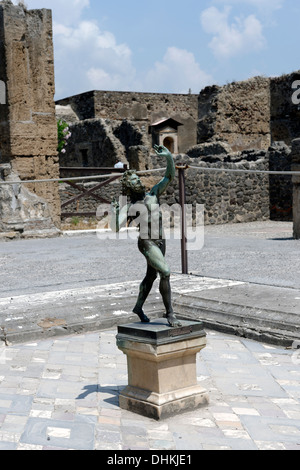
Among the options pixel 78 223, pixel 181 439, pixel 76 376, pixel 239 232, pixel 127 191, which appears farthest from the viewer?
pixel 78 223

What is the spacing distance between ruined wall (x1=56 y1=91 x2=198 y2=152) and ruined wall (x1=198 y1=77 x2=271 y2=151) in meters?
5.66

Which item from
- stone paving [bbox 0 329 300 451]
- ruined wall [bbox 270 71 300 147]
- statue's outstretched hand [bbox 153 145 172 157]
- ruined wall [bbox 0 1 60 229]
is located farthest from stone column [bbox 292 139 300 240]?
ruined wall [bbox 270 71 300 147]

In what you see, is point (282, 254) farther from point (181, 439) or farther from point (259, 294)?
point (181, 439)

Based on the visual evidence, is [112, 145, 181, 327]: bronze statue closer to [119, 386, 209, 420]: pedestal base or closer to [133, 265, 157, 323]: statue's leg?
[133, 265, 157, 323]: statue's leg

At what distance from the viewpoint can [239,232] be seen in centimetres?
1360

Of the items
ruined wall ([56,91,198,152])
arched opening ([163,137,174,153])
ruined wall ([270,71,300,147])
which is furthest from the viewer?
ruined wall ([56,91,198,152])

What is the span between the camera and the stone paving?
2.80 metres

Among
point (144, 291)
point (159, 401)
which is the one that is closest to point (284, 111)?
point (144, 291)

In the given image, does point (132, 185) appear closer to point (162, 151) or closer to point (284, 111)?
point (162, 151)

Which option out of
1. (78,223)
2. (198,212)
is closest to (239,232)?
(198,212)

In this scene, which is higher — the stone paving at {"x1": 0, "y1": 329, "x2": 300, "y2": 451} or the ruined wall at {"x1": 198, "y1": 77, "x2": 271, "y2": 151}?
the ruined wall at {"x1": 198, "y1": 77, "x2": 271, "y2": 151}

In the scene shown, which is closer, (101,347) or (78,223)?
(101,347)

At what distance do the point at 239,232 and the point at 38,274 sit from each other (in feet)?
23.9

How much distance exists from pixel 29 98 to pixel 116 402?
10125 millimetres
